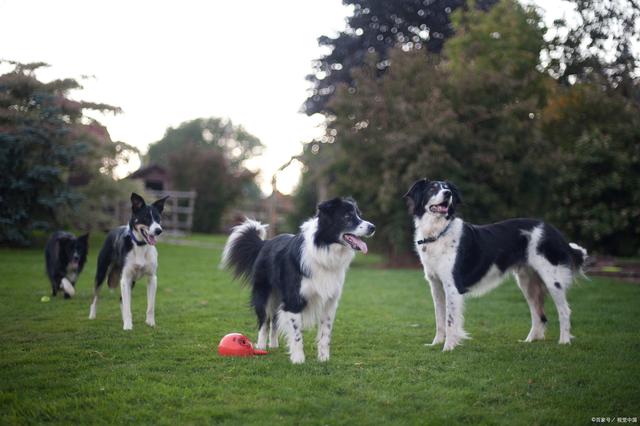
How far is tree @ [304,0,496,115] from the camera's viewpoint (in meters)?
25.2

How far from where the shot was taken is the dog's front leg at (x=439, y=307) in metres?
6.80

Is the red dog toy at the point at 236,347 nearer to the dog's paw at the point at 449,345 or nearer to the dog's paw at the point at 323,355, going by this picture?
the dog's paw at the point at 323,355

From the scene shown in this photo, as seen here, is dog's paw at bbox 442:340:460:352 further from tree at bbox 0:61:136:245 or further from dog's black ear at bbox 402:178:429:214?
tree at bbox 0:61:136:245

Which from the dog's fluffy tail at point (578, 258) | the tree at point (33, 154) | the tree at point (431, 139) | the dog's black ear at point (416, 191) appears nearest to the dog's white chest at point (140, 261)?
the dog's black ear at point (416, 191)

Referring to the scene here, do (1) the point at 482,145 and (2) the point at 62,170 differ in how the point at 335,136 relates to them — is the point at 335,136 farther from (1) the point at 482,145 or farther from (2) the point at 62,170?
(2) the point at 62,170

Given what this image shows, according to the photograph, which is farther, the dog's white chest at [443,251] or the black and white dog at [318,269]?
the dog's white chest at [443,251]

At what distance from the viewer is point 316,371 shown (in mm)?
5258

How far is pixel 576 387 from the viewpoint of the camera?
4863 mm

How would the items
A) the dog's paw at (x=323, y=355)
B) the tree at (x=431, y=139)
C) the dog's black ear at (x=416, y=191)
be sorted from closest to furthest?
1. the dog's paw at (x=323, y=355)
2. the dog's black ear at (x=416, y=191)
3. the tree at (x=431, y=139)

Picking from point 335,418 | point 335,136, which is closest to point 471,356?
point 335,418

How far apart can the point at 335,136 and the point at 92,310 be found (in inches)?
436

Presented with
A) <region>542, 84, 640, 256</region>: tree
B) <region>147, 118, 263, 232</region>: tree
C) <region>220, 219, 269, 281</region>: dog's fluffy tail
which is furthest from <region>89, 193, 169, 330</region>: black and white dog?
<region>147, 118, 263, 232</region>: tree

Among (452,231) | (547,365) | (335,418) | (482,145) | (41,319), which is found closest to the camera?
(335,418)

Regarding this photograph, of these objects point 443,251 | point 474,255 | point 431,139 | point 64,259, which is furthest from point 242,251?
point 431,139
